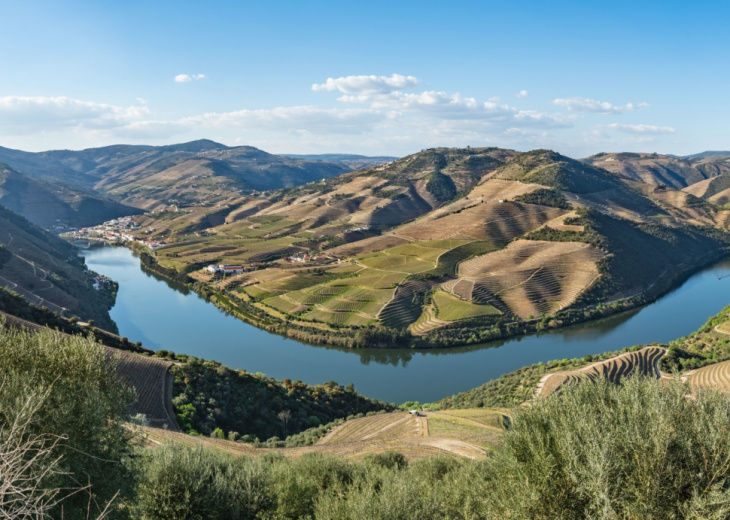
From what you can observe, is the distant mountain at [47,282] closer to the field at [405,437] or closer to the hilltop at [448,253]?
the hilltop at [448,253]

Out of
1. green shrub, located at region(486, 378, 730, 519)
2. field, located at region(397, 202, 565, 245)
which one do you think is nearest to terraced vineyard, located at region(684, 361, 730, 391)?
green shrub, located at region(486, 378, 730, 519)

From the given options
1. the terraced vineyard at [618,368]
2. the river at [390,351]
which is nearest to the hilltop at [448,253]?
the river at [390,351]

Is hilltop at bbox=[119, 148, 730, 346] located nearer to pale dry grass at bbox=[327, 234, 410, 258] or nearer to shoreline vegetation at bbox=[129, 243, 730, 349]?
shoreline vegetation at bbox=[129, 243, 730, 349]

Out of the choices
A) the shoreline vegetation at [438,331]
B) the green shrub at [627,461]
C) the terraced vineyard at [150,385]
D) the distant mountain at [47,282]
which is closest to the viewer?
the green shrub at [627,461]

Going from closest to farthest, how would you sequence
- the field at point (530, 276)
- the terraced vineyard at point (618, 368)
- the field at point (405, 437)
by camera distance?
the field at point (405, 437) → the terraced vineyard at point (618, 368) → the field at point (530, 276)

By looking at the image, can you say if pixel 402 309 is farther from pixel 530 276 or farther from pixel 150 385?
pixel 150 385
